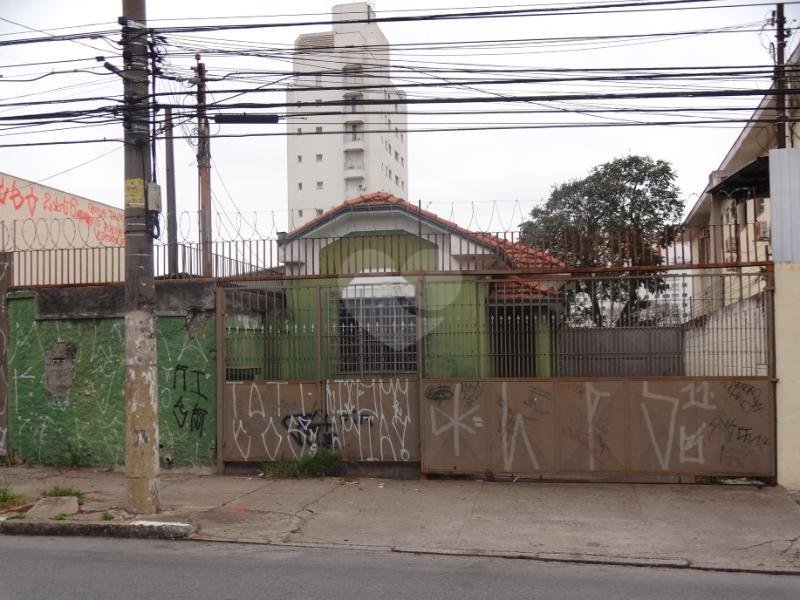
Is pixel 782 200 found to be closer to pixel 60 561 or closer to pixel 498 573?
pixel 498 573

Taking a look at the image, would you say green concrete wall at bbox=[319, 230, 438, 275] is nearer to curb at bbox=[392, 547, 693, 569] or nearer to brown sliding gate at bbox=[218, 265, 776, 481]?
brown sliding gate at bbox=[218, 265, 776, 481]

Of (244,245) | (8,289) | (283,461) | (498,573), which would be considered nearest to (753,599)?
(498,573)

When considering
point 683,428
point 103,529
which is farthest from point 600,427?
point 103,529

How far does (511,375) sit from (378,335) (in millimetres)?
1924

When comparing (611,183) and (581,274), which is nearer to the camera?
(581,274)

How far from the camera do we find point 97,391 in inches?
483

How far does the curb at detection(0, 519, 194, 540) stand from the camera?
838 cm

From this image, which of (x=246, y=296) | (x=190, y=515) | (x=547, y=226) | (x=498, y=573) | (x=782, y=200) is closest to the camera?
(x=498, y=573)

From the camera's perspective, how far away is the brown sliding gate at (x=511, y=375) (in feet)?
35.1

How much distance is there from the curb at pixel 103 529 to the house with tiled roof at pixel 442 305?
381 centimetres

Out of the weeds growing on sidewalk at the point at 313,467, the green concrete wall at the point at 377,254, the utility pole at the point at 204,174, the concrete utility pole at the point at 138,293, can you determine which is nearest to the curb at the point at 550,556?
the concrete utility pole at the point at 138,293

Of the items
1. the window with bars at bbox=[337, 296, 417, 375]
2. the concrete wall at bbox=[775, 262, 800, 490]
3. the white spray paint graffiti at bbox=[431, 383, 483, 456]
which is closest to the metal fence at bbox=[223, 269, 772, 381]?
the window with bars at bbox=[337, 296, 417, 375]

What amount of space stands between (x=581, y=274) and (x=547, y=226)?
33.0ft

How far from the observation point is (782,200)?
34.9 ft
